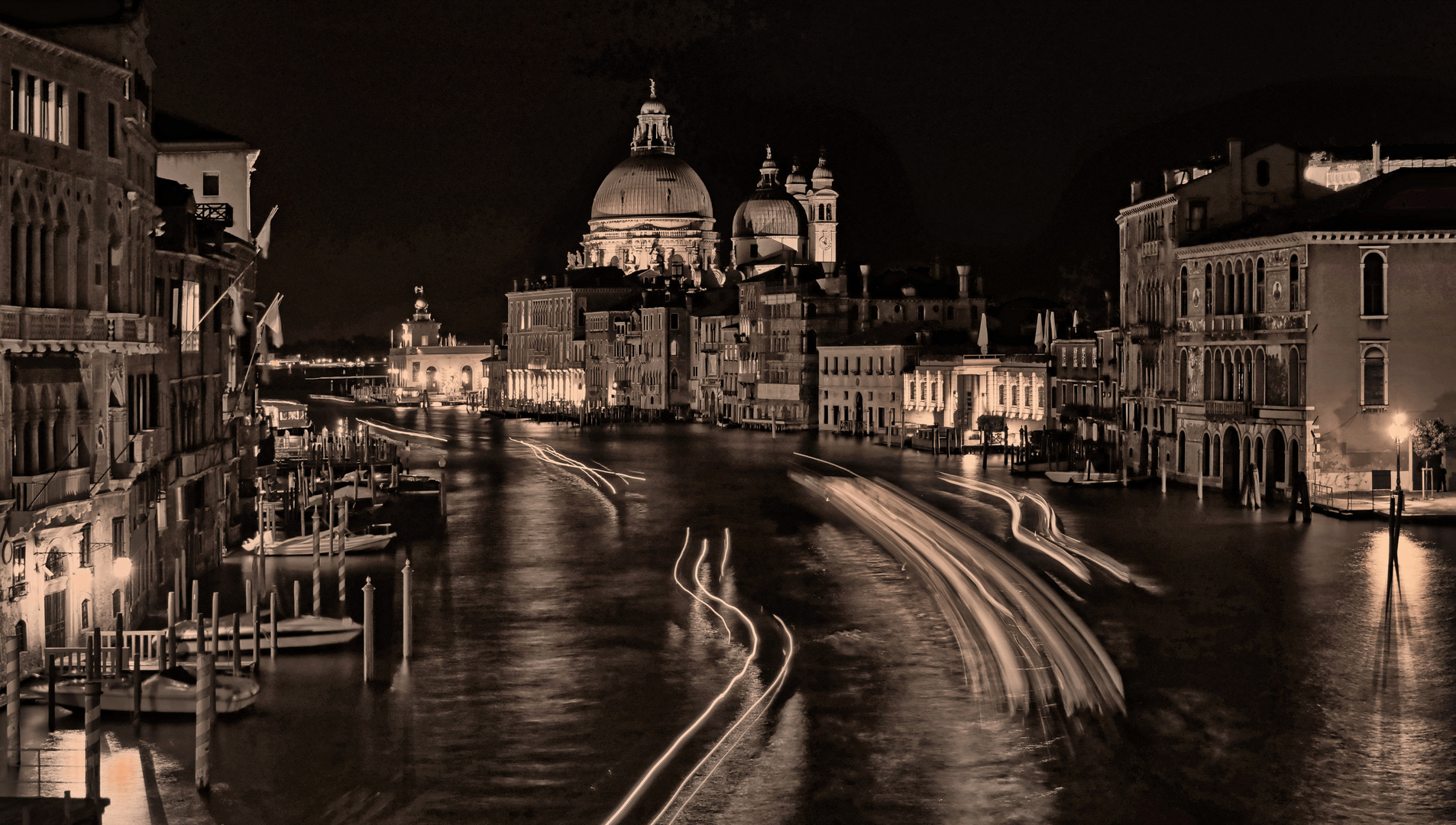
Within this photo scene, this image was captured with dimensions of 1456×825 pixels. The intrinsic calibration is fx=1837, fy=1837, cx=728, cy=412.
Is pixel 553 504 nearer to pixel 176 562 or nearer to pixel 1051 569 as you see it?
pixel 1051 569

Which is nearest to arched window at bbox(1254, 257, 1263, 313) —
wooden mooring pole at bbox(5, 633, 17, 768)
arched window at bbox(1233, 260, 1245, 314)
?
arched window at bbox(1233, 260, 1245, 314)

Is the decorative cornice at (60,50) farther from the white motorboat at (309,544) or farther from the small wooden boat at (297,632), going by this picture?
the white motorboat at (309,544)

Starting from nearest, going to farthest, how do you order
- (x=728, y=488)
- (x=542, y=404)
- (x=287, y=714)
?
(x=287, y=714)
(x=728, y=488)
(x=542, y=404)

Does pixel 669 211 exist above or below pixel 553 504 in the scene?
above

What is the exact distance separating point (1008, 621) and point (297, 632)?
992cm

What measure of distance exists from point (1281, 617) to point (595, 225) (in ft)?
422

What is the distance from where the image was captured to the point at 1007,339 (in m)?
84.5

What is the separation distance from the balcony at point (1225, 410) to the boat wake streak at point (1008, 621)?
11.0m

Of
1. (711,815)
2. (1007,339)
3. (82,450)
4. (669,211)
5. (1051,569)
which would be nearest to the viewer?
(711,815)

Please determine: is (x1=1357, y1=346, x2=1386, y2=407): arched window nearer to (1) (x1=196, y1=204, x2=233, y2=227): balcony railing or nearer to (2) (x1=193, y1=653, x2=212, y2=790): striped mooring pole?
(1) (x1=196, y1=204, x2=233, y2=227): balcony railing

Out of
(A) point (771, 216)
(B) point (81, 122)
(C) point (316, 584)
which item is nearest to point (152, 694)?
(C) point (316, 584)

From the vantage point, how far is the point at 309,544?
36.6 metres

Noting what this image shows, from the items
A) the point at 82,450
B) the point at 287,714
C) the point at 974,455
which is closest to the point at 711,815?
the point at 287,714

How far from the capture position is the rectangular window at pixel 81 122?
22.7m
